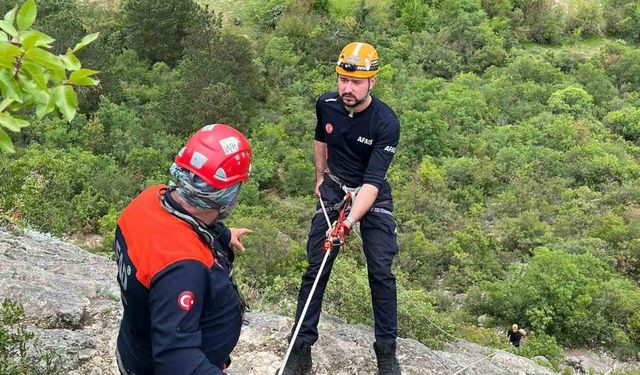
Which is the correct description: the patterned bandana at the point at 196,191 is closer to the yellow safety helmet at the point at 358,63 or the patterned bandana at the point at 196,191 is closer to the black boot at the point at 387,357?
the yellow safety helmet at the point at 358,63

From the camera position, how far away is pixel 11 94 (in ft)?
6.37

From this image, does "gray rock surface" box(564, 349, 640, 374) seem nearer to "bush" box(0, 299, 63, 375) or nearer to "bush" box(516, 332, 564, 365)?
"bush" box(516, 332, 564, 365)

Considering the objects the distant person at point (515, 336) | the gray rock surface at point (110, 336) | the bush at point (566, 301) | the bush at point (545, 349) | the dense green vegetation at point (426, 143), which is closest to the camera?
the gray rock surface at point (110, 336)

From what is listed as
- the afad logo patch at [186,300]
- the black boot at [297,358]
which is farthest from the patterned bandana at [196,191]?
the black boot at [297,358]

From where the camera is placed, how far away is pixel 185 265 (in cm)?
227

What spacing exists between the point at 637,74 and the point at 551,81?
8.68 feet

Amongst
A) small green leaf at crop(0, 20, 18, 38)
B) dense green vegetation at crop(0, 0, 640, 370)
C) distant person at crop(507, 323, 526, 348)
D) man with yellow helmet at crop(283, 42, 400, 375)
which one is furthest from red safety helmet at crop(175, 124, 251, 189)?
distant person at crop(507, 323, 526, 348)

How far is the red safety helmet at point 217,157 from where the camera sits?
8.10 feet

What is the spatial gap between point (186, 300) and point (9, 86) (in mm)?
893

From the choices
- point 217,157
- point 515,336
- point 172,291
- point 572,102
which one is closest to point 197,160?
point 217,157

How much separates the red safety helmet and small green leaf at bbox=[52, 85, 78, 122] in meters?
0.57

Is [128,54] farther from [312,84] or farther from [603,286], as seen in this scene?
[603,286]

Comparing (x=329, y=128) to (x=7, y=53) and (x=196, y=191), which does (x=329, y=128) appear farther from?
(x=7, y=53)

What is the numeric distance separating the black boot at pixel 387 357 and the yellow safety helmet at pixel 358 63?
1839 mm
